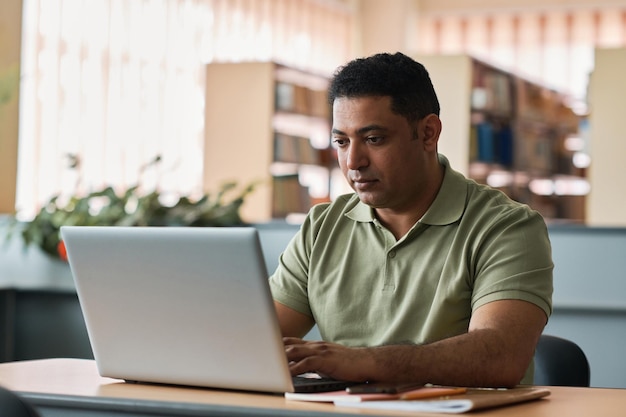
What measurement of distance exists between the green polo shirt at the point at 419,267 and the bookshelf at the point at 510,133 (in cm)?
479

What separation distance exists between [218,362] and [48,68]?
461cm

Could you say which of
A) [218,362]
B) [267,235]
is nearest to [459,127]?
[267,235]

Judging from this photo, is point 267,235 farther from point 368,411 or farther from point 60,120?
point 368,411

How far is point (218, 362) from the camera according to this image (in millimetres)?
1492

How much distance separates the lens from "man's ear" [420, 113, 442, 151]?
1.94 meters

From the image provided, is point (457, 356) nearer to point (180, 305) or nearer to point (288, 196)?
point (180, 305)

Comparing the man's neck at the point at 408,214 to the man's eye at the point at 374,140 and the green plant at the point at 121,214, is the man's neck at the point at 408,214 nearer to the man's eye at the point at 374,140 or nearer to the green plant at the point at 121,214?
the man's eye at the point at 374,140

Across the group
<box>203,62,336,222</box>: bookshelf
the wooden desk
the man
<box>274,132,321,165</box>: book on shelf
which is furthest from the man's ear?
<box>274,132,321,165</box>: book on shelf

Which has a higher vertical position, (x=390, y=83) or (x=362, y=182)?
(x=390, y=83)

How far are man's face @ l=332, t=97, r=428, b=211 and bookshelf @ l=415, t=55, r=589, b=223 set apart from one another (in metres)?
4.87

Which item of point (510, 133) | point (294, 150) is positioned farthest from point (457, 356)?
point (510, 133)

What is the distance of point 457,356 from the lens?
1.60 m

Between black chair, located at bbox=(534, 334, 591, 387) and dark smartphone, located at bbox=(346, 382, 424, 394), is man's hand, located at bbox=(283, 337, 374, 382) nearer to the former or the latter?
dark smartphone, located at bbox=(346, 382, 424, 394)

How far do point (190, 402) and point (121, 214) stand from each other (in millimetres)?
2880
